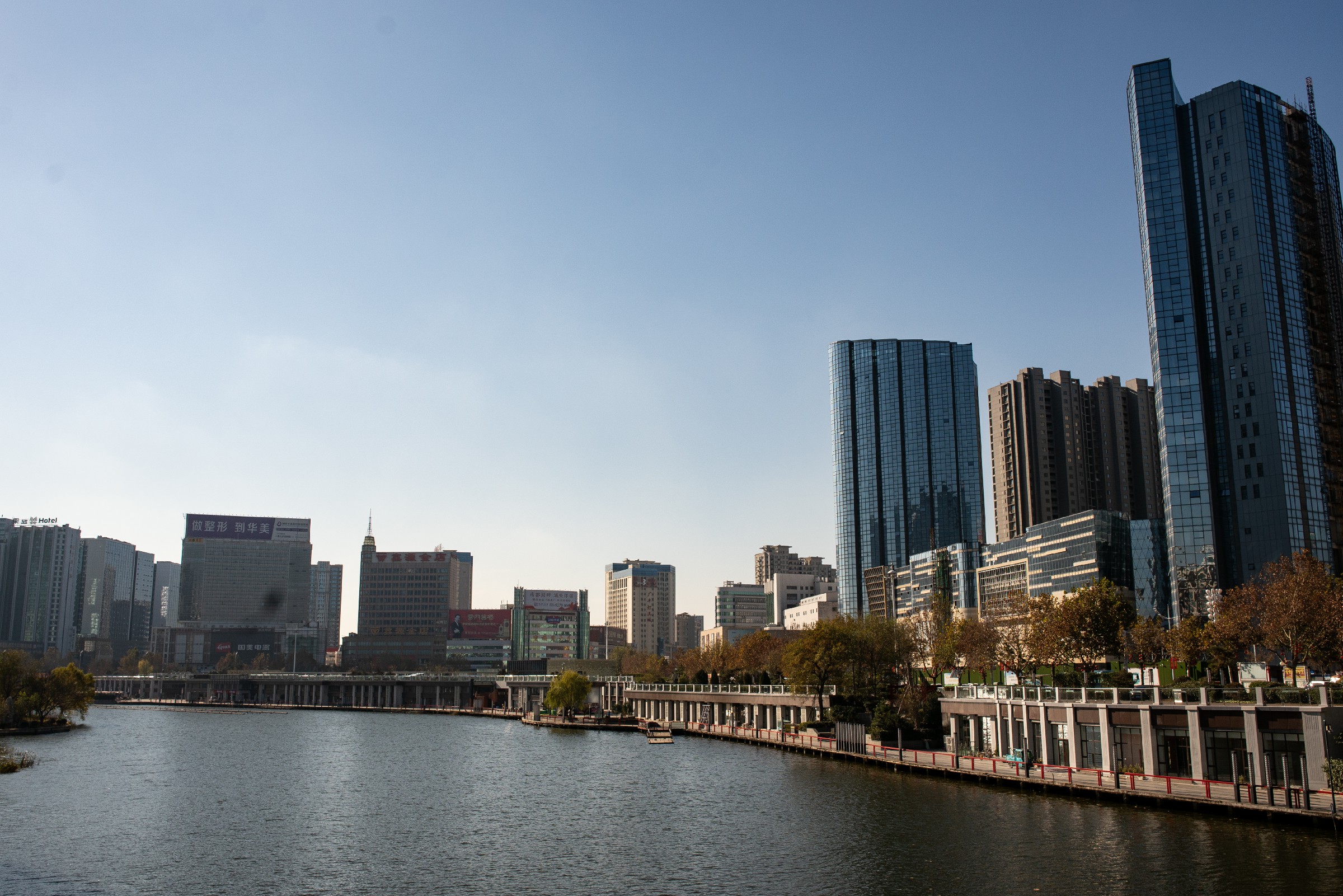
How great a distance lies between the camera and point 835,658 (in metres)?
133

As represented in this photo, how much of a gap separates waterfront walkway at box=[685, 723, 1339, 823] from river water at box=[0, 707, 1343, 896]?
126cm

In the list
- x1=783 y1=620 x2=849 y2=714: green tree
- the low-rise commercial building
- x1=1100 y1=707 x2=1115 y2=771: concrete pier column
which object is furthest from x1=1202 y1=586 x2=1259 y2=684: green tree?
x1=783 y1=620 x2=849 y2=714: green tree

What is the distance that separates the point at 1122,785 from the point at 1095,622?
38695mm

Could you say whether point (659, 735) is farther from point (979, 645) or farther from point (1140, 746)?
point (1140, 746)

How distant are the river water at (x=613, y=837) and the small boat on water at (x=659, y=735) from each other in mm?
→ 35009

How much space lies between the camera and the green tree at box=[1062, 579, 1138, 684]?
105750 mm

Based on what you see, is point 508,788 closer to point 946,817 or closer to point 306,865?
point 306,865

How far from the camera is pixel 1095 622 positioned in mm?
106000

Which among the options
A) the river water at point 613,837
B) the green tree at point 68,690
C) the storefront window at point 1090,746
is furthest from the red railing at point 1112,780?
the green tree at point 68,690

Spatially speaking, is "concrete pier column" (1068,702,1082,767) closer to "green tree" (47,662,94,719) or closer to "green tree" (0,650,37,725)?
"green tree" (0,650,37,725)

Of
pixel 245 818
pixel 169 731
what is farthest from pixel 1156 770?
pixel 169 731

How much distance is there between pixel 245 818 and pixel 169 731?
11996cm

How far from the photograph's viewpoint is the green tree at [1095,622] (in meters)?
106

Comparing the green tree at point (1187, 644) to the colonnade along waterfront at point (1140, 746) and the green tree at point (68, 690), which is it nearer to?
the colonnade along waterfront at point (1140, 746)
